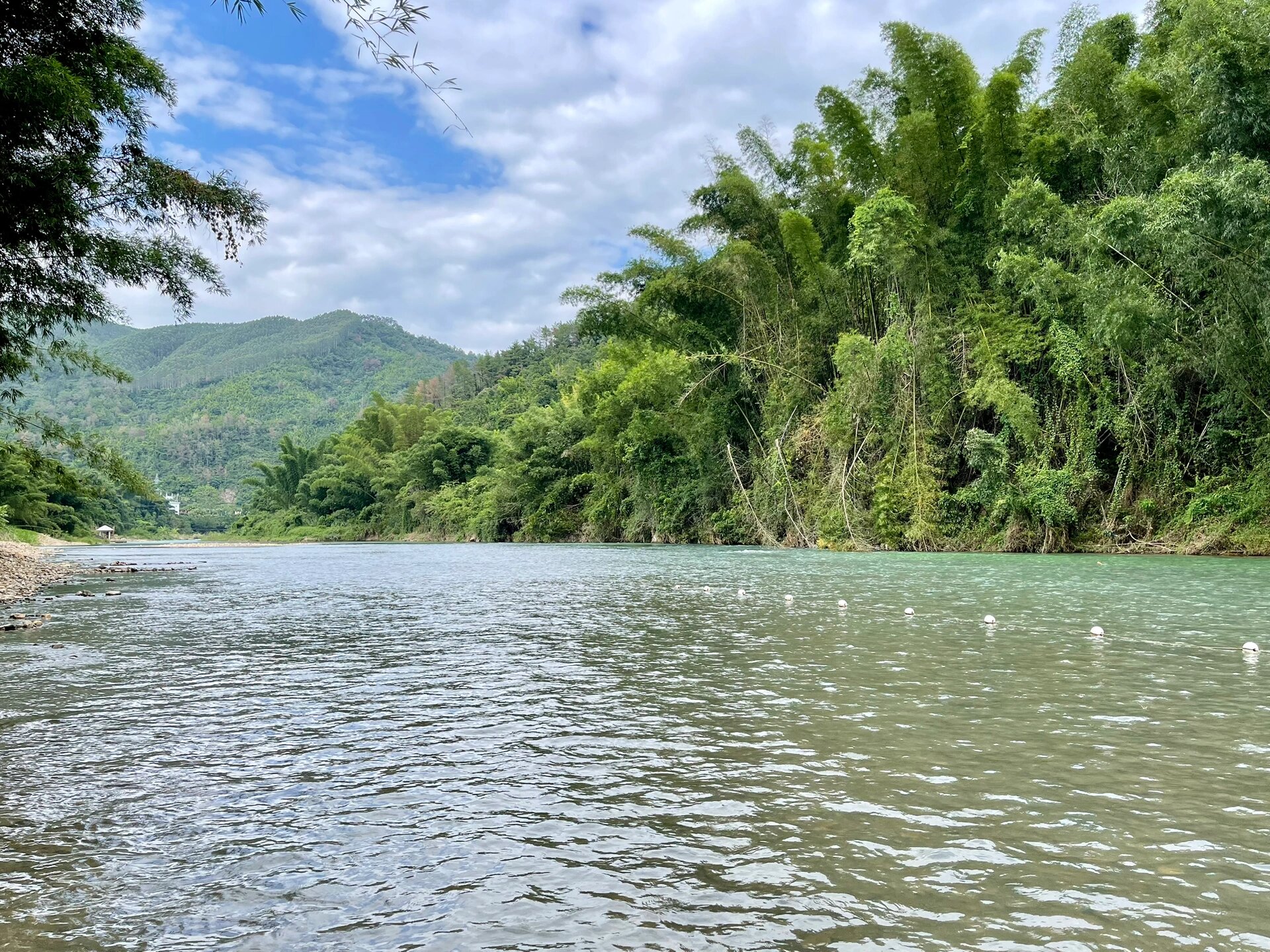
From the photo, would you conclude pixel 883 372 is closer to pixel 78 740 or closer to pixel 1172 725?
pixel 1172 725

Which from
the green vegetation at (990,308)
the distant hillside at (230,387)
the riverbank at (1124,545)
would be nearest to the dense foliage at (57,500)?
the green vegetation at (990,308)

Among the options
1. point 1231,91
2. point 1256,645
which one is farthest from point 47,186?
point 1231,91

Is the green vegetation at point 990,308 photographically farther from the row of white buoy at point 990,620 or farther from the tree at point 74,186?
the tree at point 74,186

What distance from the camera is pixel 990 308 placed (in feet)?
72.8

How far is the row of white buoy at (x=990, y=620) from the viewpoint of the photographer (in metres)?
7.22

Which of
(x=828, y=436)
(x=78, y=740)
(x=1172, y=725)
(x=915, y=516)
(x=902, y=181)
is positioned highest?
(x=902, y=181)

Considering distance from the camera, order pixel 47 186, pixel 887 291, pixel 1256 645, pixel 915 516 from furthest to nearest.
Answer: pixel 887 291 → pixel 915 516 → pixel 47 186 → pixel 1256 645

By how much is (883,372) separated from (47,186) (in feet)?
67.9

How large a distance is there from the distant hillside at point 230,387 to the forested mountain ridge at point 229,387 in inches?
9.2

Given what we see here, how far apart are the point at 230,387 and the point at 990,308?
12644 centimetres

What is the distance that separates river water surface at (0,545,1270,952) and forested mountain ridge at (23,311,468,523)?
84862 millimetres

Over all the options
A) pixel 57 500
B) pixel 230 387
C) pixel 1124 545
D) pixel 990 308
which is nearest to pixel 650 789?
pixel 1124 545

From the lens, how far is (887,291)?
82.9ft

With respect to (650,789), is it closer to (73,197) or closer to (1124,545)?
(73,197)
